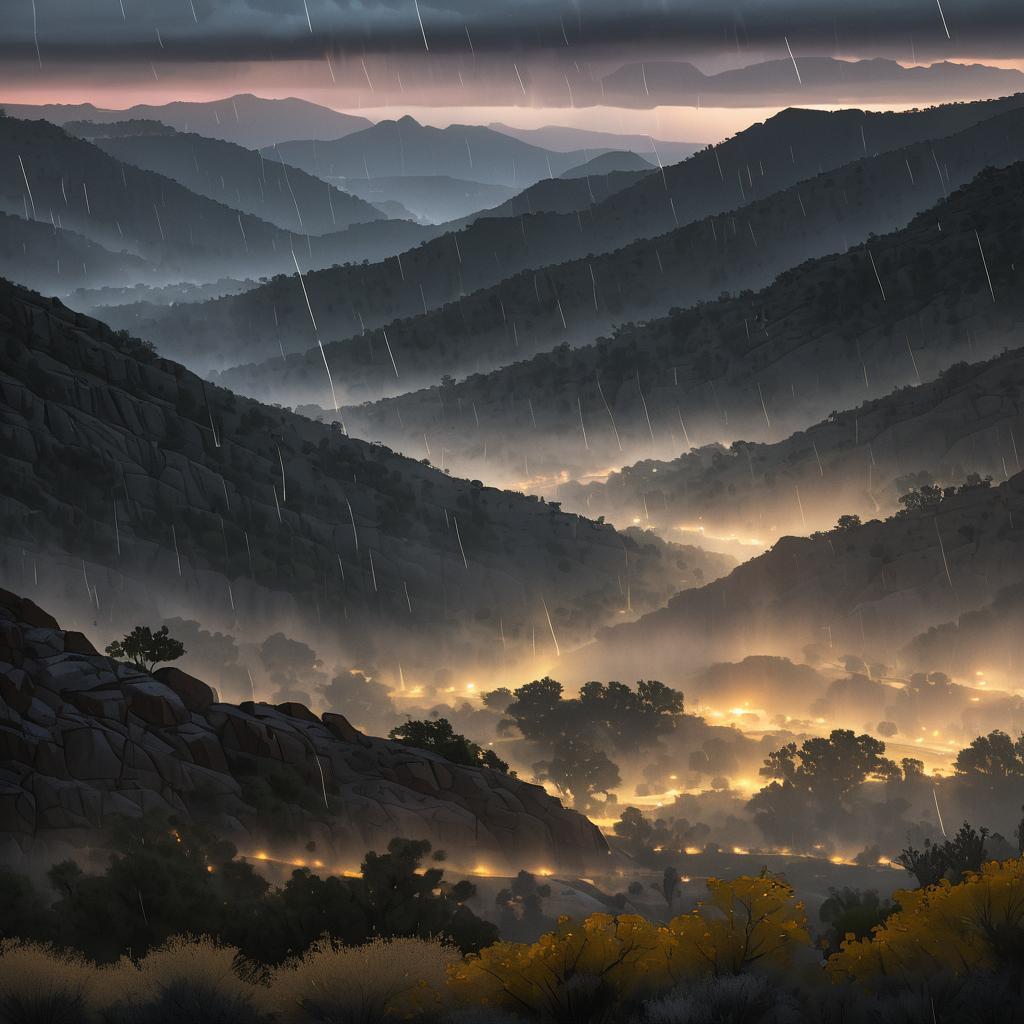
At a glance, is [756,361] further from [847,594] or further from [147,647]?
[147,647]

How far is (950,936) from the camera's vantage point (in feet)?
55.2

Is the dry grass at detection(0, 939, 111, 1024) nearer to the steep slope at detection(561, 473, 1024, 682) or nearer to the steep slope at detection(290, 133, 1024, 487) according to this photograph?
the steep slope at detection(561, 473, 1024, 682)

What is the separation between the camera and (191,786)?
30.9 meters

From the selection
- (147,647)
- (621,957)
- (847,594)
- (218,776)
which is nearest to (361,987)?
(621,957)

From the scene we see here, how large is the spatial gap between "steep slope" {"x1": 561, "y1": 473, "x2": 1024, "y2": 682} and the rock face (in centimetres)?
3520

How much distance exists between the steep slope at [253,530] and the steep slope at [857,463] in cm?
1684

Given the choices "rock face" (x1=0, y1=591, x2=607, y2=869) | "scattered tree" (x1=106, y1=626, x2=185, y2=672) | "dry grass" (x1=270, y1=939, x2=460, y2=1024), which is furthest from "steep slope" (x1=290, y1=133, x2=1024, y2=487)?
"dry grass" (x1=270, y1=939, x2=460, y2=1024)

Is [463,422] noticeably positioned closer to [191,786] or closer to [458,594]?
[458,594]

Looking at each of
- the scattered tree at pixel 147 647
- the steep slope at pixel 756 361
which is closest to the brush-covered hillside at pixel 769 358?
the steep slope at pixel 756 361

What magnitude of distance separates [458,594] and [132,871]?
58535 millimetres

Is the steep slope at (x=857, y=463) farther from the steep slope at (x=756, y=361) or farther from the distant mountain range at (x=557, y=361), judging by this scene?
the distant mountain range at (x=557, y=361)

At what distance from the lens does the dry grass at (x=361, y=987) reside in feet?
50.2

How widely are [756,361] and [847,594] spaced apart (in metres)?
71.9

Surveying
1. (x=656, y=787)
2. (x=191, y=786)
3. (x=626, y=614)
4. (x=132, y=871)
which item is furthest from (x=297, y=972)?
(x=626, y=614)
